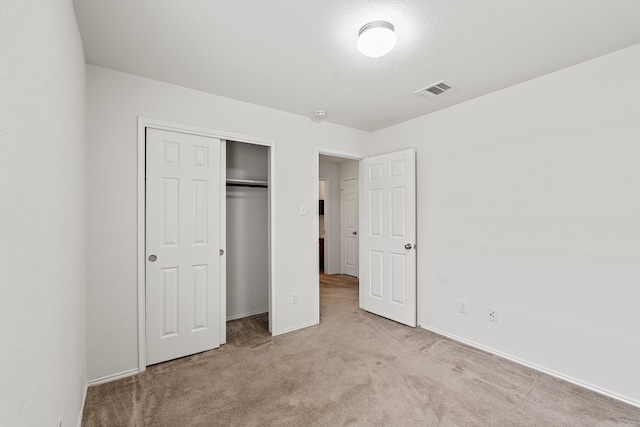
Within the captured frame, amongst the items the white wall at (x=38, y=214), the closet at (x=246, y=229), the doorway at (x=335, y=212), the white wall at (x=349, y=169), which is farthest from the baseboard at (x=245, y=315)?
the white wall at (x=349, y=169)

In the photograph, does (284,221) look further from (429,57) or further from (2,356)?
(2,356)

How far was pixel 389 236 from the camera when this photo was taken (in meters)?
3.60

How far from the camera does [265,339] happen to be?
2992 millimetres

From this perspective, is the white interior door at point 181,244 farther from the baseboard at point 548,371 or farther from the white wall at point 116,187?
the baseboard at point 548,371

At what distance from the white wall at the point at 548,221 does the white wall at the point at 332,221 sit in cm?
315

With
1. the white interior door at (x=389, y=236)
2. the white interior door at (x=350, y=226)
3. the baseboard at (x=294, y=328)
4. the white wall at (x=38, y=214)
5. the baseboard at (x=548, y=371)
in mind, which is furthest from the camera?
the white interior door at (x=350, y=226)

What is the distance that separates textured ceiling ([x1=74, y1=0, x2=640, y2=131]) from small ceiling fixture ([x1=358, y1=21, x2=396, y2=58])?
44mm

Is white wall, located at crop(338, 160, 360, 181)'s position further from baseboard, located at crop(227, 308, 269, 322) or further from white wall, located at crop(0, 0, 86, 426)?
white wall, located at crop(0, 0, 86, 426)

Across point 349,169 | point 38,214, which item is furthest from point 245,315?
point 349,169

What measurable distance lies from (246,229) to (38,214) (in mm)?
2684

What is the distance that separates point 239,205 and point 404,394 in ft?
8.71

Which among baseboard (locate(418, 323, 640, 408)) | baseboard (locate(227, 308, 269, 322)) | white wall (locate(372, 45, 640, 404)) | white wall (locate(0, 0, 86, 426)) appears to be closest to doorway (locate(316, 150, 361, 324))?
baseboard (locate(227, 308, 269, 322))

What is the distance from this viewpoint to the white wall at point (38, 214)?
2.43ft

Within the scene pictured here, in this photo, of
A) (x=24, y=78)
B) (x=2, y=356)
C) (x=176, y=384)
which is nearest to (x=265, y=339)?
(x=176, y=384)
